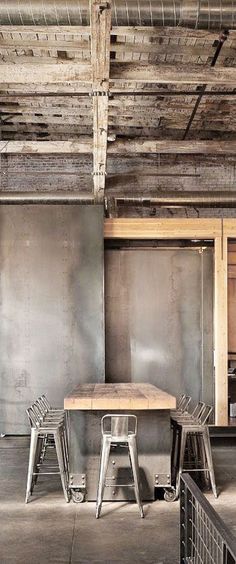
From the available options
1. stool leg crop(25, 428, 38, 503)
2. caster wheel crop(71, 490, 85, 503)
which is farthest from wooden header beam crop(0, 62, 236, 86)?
caster wheel crop(71, 490, 85, 503)

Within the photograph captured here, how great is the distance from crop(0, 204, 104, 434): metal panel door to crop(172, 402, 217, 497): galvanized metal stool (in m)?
2.29

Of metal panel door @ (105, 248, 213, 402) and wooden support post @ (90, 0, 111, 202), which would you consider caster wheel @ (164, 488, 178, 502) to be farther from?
metal panel door @ (105, 248, 213, 402)

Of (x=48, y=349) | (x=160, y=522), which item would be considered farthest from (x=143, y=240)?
(x=160, y=522)

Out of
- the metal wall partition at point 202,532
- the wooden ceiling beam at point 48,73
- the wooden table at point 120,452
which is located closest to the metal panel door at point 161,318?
the wooden table at point 120,452

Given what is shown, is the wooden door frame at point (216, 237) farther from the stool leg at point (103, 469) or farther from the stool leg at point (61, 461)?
the stool leg at point (103, 469)

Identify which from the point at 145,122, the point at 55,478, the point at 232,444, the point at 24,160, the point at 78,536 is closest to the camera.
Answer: the point at 78,536

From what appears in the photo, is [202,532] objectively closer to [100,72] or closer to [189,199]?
[100,72]

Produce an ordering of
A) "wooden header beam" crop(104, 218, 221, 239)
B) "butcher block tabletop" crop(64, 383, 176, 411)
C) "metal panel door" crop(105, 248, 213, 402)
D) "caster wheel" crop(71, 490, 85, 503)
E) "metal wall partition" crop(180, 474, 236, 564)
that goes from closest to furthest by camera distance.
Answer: "metal wall partition" crop(180, 474, 236, 564) < "butcher block tabletop" crop(64, 383, 176, 411) < "caster wheel" crop(71, 490, 85, 503) < "wooden header beam" crop(104, 218, 221, 239) < "metal panel door" crop(105, 248, 213, 402)

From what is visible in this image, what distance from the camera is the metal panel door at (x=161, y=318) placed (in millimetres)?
8625

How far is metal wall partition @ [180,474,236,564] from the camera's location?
1847 millimetres

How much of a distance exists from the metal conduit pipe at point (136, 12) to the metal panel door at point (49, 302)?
4230 mm

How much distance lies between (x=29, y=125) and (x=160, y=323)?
10.9 feet

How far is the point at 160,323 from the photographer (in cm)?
862

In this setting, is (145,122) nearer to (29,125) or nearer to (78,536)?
(29,125)
